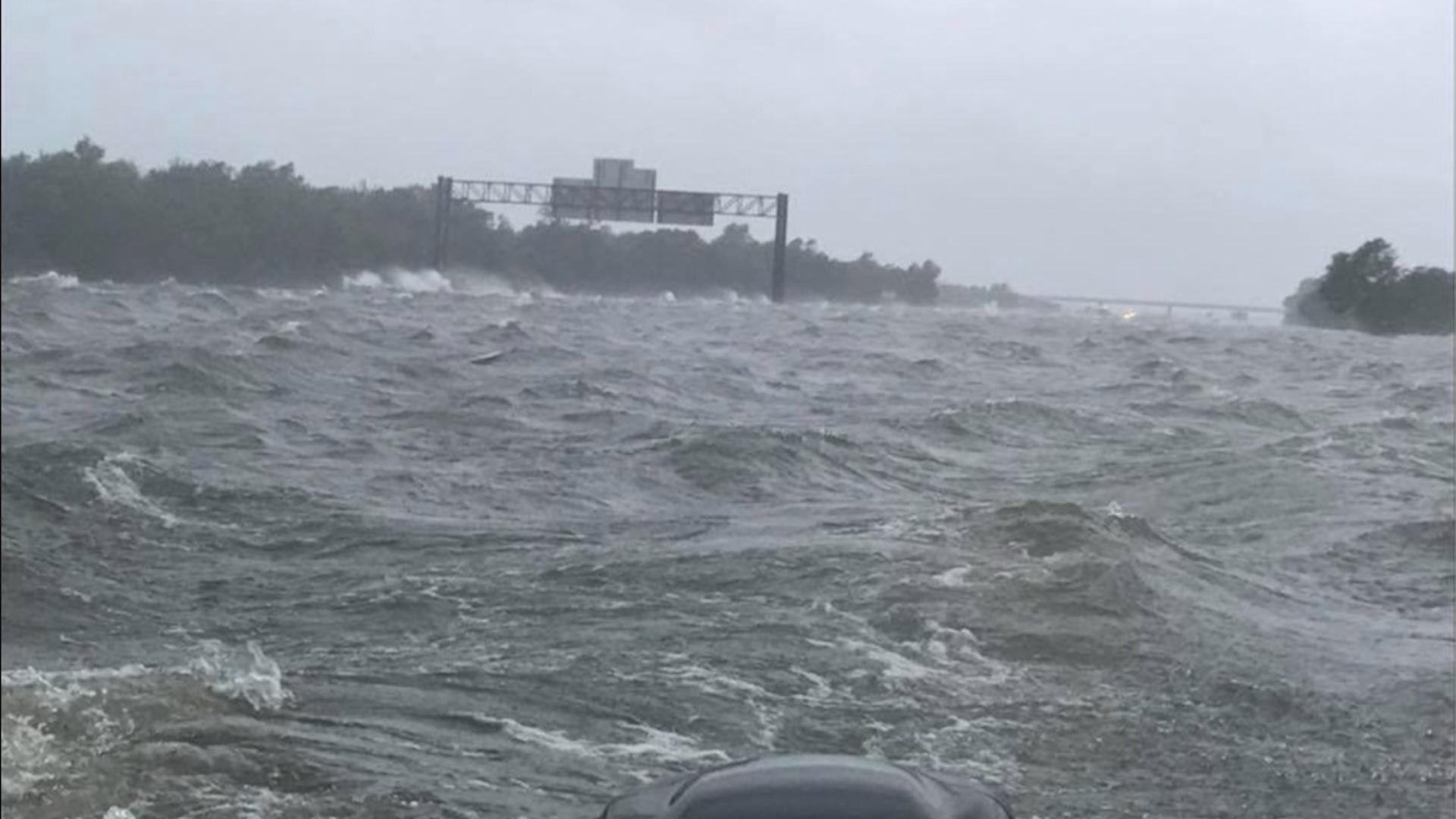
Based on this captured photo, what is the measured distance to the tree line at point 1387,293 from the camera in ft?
191

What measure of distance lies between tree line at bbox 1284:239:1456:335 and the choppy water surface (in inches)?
1429

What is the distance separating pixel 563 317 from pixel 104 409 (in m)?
24.9

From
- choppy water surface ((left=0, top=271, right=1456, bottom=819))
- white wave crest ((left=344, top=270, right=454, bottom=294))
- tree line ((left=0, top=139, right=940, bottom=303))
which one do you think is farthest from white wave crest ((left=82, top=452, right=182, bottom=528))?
white wave crest ((left=344, top=270, right=454, bottom=294))

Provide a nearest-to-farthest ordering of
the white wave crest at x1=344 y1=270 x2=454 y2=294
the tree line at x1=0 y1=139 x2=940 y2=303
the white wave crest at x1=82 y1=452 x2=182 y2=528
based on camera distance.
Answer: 1. the tree line at x1=0 y1=139 x2=940 y2=303
2. the white wave crest at x1=82 y1=452 x2=182 y2=528
3. the white wave crest at x1=344 y1=270 x2=454 y2=294

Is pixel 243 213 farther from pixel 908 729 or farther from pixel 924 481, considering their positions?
pixel 908 729

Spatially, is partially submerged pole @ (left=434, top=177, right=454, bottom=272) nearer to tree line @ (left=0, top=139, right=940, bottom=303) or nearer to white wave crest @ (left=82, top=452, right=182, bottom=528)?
tree line @ (left=0, top=139, right=940, bottom=303)

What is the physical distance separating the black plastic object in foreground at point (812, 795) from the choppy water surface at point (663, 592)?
2.44 meters

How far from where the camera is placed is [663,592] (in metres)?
11.0

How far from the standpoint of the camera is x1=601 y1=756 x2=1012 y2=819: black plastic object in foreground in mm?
4273

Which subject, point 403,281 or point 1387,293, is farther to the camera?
point 1387,293

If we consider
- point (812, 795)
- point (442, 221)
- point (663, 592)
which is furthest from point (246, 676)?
point (442, 221)

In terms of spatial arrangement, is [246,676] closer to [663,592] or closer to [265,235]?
[663,592]

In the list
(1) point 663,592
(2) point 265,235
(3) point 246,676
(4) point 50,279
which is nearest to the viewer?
(4) point 50,279

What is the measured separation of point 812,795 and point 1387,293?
57.8 metres
